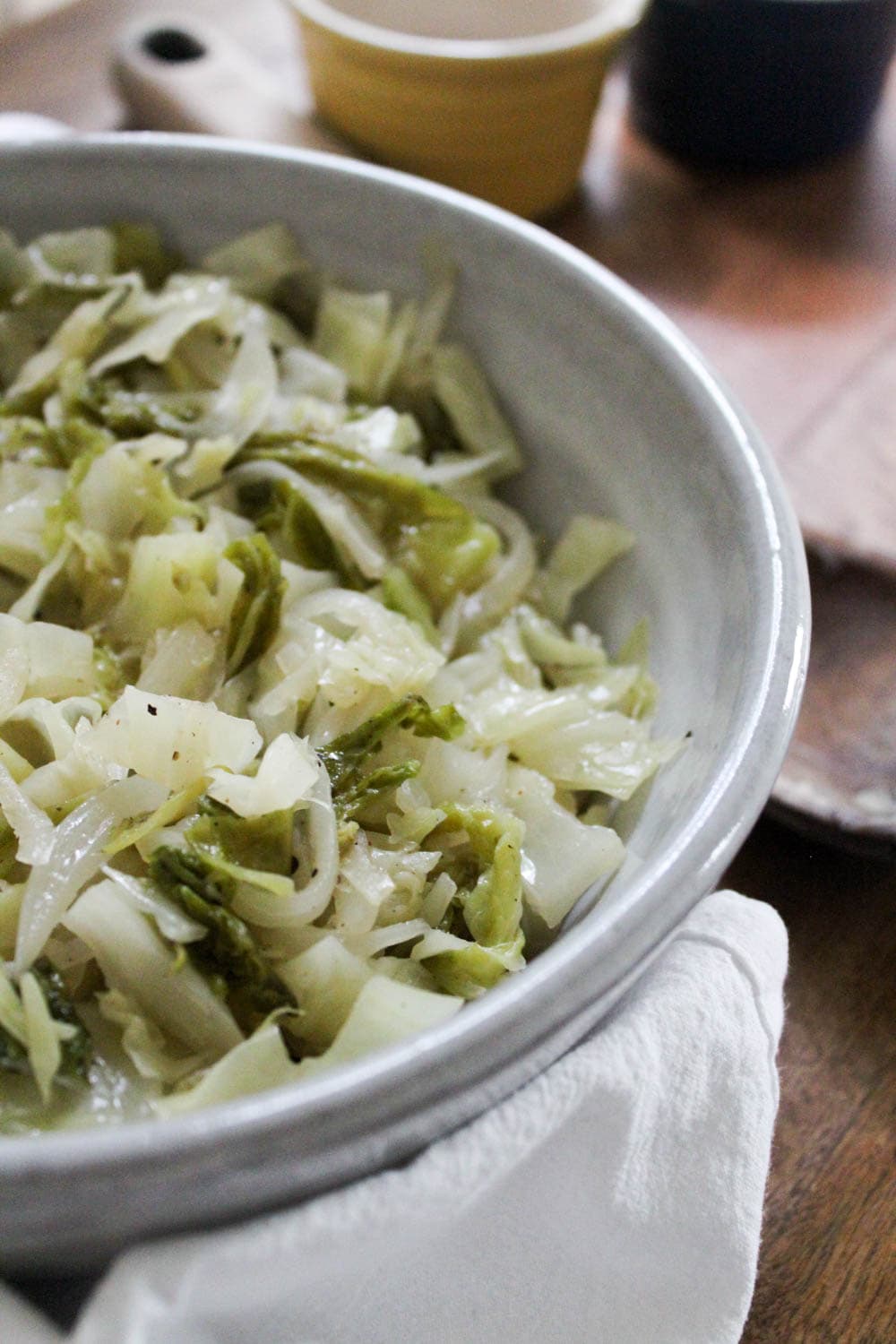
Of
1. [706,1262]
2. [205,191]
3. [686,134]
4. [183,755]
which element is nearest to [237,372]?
[205,191]

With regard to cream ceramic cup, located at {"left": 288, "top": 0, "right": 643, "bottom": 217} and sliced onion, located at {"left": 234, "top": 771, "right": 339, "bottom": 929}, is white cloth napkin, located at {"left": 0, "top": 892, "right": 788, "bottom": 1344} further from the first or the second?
cream ceramic cup, located at {"left": 288, "top": 0, "right": 643, "bottom": 217}

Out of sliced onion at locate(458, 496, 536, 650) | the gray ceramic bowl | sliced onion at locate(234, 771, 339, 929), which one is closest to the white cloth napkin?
the gray ceramic bowl

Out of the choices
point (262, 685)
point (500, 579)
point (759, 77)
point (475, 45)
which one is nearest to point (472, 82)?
point (475, 45)

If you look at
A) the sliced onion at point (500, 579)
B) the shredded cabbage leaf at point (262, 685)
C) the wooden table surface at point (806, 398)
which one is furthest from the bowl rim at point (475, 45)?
the sliced onion at point (500, 579)

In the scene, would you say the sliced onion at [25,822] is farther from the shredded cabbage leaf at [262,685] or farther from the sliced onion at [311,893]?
the sliced onion at [311,893]

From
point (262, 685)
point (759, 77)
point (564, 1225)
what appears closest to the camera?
point (564, 1225)

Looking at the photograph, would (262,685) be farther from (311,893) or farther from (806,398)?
(806,398)

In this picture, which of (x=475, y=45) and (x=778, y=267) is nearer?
(x=475, y=45)
